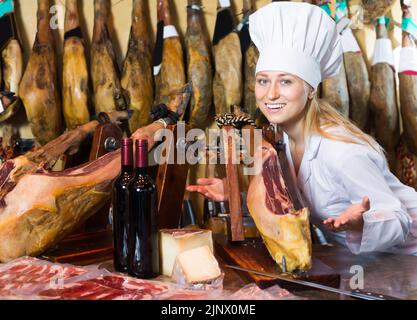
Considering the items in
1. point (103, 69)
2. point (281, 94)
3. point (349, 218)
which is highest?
point (103, 69)

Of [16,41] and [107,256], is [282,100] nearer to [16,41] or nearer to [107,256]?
[107,256]

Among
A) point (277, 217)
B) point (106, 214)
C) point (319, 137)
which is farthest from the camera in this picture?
point (106, 214)

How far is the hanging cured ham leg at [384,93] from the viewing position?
2.43m

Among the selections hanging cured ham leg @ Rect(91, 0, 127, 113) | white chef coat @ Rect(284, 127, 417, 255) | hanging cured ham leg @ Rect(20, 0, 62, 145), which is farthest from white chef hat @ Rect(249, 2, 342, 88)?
hanging cured ham leg @ Rect(20, 0, 62, 145)

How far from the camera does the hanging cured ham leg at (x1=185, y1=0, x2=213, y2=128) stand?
7.88 ft

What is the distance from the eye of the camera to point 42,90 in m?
2.41

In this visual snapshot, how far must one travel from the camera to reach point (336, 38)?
163 centimetres

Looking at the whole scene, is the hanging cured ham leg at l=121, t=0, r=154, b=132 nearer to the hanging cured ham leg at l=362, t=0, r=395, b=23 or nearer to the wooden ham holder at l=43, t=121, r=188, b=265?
the wooden ham holder at l=43, t=121, r=188, b=265

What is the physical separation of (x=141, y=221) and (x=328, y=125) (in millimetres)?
826

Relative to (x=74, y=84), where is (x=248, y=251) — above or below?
below

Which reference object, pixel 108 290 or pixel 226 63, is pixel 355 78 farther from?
pixel 108 290

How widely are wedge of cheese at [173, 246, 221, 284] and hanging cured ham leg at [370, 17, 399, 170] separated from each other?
1603 millimetres

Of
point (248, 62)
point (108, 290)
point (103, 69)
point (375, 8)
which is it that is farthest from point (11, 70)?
point (375, 8)
